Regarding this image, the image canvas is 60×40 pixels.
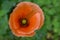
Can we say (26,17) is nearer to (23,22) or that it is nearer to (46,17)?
(23,22)

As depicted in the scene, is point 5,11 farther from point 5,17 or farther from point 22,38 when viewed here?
point 22,38

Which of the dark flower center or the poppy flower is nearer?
the poppy flower

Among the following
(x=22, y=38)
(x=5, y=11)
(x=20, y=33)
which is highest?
(x=5, y=11)

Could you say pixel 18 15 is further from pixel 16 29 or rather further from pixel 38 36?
pixel 38 36

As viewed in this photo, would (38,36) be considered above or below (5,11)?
below

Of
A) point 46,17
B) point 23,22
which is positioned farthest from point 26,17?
point 46,17

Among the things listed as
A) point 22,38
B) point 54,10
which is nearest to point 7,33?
point 22,38

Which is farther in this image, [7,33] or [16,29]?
[7,33]

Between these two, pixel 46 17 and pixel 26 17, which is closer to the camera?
pixel 26 17
